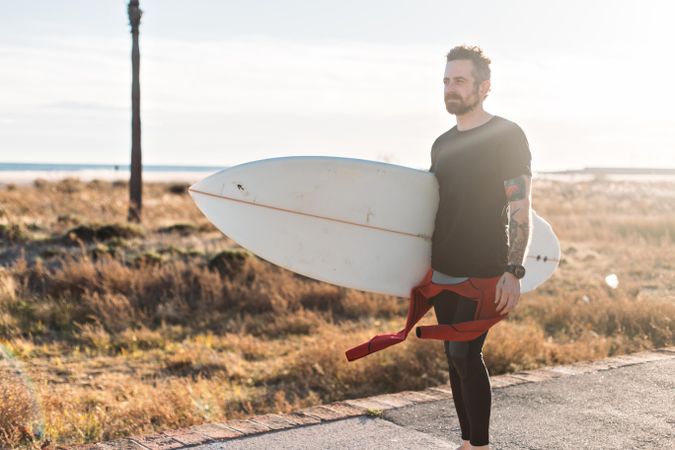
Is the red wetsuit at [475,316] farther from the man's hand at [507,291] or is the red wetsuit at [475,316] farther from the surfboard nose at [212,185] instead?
the surfboard nose at [212,185]

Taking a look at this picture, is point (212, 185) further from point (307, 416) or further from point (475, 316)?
point (475, 316)

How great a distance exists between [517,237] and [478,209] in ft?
0.65

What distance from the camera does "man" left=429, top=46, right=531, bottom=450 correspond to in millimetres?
3414

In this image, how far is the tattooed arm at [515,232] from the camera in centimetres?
339

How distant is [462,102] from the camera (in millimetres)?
3486

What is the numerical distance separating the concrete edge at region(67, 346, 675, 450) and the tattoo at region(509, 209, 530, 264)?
5.44ft

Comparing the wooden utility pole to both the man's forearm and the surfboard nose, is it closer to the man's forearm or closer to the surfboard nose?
the surfboard nose

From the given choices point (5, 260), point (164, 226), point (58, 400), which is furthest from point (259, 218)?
point (164, 226)

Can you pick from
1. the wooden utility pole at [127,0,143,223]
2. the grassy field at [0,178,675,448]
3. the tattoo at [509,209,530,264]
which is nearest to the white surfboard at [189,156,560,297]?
the tattoo at [509,209,530,264]

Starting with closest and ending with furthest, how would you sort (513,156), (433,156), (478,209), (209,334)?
1. (513,156)
2. (478,209)
3. (433,156)
4. (209,334)

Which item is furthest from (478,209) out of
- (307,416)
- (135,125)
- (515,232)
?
(135,125)

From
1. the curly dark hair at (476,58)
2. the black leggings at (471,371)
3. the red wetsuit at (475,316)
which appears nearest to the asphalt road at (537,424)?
the black leggings at (471,371)

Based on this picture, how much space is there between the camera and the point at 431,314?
9.09 meters

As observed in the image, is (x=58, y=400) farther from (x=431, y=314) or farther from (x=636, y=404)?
(x=431, y=314)
